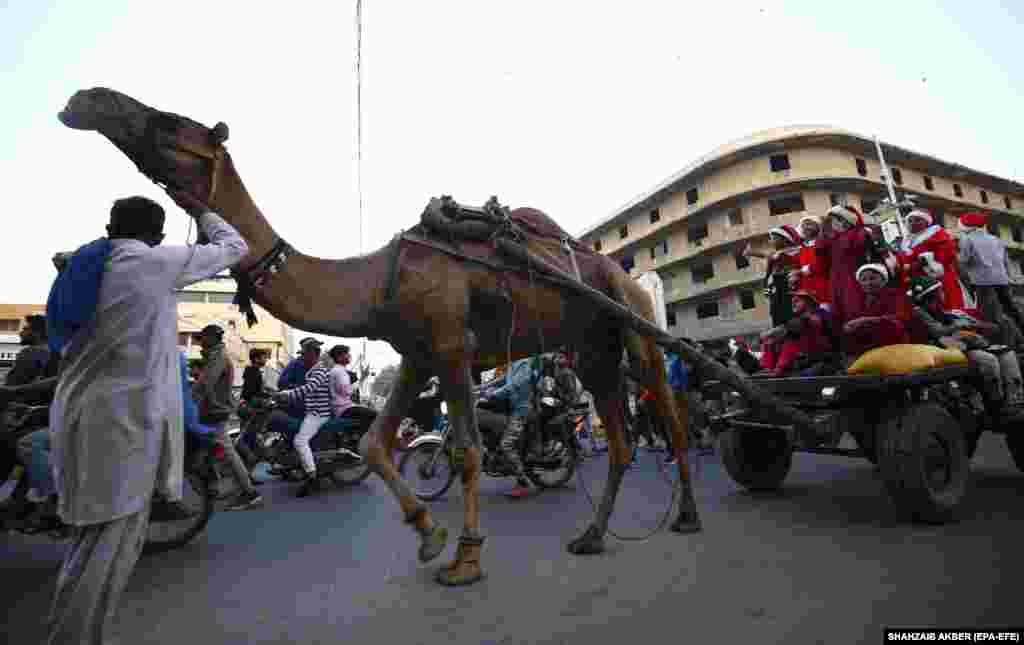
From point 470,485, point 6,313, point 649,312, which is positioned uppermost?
point 6,313

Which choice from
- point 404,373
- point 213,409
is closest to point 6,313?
point 213,409

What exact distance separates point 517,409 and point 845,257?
3.94m

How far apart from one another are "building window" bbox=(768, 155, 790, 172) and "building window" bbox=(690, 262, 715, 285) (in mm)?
7863

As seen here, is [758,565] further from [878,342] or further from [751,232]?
[751,232]

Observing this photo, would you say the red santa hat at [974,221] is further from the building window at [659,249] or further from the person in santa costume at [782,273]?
the building window at [659,249]

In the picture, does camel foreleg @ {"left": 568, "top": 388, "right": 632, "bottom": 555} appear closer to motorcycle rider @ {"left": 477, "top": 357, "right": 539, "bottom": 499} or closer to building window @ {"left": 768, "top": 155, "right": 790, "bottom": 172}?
motorcycle rider @ {"left": 477, "top": 357, "right": 539, "bottom": 499}

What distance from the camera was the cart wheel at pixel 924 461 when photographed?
11.6 ft

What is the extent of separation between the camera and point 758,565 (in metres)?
3.05

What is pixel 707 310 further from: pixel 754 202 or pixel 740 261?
pixel 754 202

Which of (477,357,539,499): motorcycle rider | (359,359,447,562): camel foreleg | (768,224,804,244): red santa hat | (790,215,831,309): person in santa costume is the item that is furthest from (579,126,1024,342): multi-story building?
(359,359,447,562): camel foreleg

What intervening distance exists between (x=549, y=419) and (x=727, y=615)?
4.50m

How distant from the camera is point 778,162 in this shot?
120ft

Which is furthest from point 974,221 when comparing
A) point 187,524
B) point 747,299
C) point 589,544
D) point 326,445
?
point 747,299

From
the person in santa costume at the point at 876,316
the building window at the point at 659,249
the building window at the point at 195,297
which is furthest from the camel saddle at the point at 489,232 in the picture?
the building window at the point at 195,297
